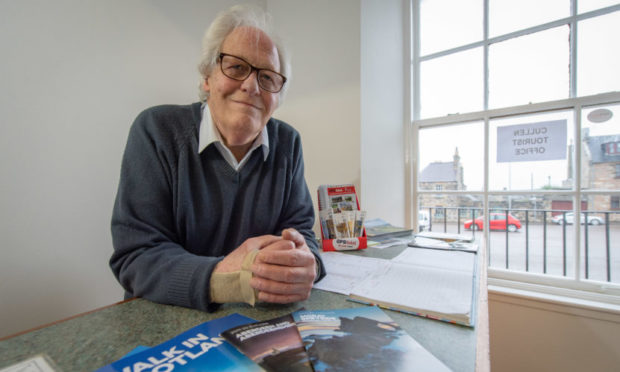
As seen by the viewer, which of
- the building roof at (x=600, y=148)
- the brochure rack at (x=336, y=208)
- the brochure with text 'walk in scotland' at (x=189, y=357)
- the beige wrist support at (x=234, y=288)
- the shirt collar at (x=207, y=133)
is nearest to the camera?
the brochure with text 'walk in scotland' at (x=189, y=357)

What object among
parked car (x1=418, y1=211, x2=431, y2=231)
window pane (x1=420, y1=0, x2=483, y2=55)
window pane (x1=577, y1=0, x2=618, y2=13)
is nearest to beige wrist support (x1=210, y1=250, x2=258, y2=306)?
parked car (x1=418, y1=211, x2=431, y2=231)

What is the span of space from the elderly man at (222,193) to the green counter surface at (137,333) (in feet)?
0.08

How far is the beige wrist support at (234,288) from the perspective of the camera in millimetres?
479

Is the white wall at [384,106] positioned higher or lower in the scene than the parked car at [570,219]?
higher

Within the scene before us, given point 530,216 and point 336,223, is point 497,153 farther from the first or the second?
point 336,223

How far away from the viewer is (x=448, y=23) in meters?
1.71

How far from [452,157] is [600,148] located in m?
0.66

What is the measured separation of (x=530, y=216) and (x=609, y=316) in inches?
21.6

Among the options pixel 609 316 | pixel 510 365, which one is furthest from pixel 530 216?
pixel 510 365

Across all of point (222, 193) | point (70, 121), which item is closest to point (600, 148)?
point (222, 193)

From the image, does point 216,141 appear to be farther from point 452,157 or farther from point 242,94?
point 452,157

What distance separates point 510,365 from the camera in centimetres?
124

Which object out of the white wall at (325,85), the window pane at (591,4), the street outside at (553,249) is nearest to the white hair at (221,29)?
the white wall at (325,85)

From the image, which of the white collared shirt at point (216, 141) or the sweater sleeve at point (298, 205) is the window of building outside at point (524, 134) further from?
the white collared shirt at point (216, 141)
